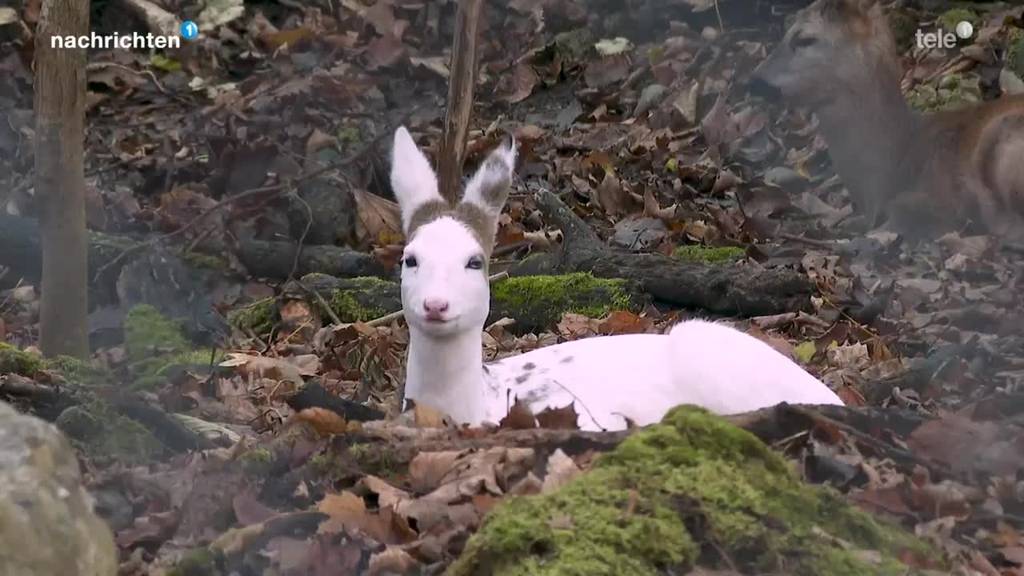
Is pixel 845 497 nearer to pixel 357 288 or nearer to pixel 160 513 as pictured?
pixel 160 513

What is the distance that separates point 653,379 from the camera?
560 cm

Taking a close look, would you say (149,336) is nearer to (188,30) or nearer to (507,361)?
(507,361)

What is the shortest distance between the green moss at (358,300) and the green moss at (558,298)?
2.00ft

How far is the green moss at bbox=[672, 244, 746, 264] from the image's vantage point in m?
8.62

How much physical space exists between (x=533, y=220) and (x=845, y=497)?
5993 millimetres

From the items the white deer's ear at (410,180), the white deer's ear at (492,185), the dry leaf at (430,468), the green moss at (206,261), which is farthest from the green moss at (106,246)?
the dry leaf at (430,468)

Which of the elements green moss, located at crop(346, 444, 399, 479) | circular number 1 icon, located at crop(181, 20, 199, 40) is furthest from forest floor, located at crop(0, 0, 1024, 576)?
circular number 1 icon, located at crop(181, 20, 199, 40)

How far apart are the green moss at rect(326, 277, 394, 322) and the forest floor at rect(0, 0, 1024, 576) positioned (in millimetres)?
33

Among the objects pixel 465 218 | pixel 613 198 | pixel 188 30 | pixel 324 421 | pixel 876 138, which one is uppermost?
pixel 188 30

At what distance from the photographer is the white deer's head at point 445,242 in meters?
5.22

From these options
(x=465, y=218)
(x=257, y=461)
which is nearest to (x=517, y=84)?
(x=465, y=218)

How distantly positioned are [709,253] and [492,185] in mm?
3304

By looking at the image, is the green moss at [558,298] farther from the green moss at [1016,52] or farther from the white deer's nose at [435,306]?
the green moss at [1016,52]

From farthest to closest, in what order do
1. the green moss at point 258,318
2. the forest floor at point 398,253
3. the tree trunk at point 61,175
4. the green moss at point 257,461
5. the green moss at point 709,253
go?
1. the green moss at point 709,253
2. the green moss at point 258,318
3. the tree trunk at point 61,175
4. the green moss at point 257,461
5. the forest floor at point 398,253
